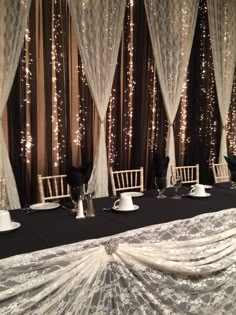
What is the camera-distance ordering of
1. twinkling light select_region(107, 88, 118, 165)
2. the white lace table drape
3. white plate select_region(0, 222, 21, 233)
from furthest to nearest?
twinkling light select_region(107, 88, 118, 165)
white plate select_region(0, 222, 21, 233)
the white lace table drape

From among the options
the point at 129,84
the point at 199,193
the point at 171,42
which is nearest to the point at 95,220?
the point at 199,193

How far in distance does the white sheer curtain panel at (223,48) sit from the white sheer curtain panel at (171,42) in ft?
1.11

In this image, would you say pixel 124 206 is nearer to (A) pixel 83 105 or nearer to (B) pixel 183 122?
(A) pixel 83 105

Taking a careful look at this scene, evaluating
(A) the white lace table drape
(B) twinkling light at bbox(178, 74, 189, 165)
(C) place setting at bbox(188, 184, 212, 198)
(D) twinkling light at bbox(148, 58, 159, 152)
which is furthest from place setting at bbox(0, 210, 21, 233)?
(B) twinkling light at bbox(178, 74, 189, 165)

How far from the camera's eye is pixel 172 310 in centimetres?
159

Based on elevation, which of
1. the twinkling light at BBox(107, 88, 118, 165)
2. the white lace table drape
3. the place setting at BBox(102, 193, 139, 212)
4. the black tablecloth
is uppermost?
the twinkling light at BBox(107, 88, 118, 165)

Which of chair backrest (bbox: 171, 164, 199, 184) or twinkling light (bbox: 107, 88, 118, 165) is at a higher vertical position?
twinkling light (bbox: 107, 88, 118, 165)

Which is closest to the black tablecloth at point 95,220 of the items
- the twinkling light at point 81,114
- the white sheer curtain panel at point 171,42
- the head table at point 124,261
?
the head table at point 124,261

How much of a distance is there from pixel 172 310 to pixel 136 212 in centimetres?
53

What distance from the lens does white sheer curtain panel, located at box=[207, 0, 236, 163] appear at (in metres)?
3.89

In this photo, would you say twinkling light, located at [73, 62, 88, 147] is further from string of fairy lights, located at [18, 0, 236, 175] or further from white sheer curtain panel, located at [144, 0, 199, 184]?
white sheer curtain panel, located at [144, 0, 199, 184]

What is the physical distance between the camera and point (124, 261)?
1.46 m

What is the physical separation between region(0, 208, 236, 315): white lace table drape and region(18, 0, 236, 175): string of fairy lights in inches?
66.8

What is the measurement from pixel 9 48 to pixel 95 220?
179 centimetres
